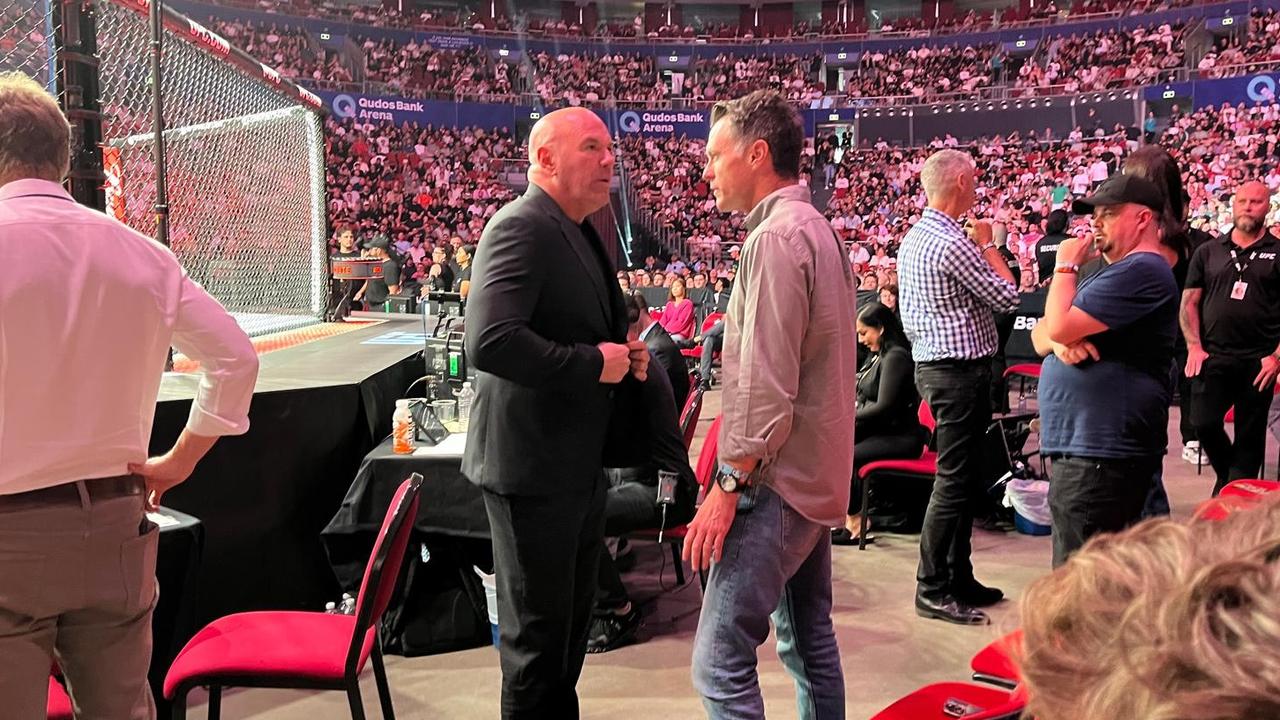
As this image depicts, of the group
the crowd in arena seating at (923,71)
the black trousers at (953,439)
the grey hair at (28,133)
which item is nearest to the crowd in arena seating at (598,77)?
the crowd in arena seating at (923,71)

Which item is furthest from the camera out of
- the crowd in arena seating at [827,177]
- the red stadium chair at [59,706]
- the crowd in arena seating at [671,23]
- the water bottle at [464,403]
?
the crowd in arena seating at [671,23]

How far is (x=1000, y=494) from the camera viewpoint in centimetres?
506

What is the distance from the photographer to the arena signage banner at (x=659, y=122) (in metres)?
24.5

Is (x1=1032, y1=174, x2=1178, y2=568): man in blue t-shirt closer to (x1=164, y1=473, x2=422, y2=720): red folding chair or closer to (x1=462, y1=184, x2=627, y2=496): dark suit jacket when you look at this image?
(x1=462, y1=184, x2=627, y2=496): dark suit jacket

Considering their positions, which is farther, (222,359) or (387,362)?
(387,362)

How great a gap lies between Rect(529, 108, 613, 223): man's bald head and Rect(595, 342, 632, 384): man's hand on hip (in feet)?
1.11

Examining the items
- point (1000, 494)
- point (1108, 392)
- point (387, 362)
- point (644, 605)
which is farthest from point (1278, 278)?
point (387, 362)

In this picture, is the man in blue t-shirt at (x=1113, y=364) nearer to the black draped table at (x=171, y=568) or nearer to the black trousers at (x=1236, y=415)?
the black draped table at (x=171, y=568)

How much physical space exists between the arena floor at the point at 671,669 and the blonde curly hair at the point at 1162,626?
2.62 meters

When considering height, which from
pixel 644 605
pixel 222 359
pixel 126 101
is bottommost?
pixel 644 605

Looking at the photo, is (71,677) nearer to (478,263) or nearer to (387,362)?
(478,263)

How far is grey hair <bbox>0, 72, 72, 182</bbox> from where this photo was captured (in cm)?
157

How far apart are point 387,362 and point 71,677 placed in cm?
268

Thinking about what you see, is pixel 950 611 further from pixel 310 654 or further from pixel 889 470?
pixel 310 654
